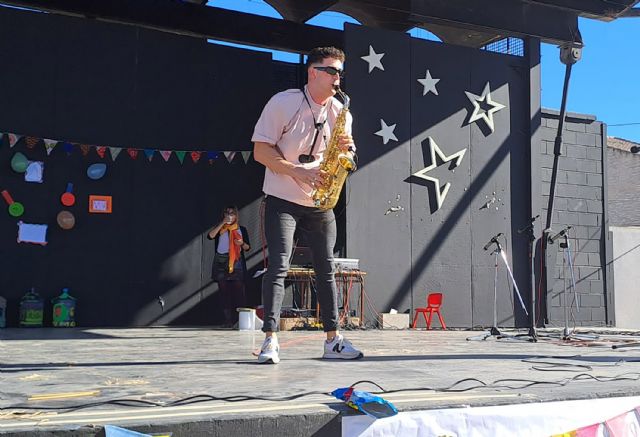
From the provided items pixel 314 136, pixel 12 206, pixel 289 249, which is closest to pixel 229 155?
pixel 12 206

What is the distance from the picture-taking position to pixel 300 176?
3.55 meters

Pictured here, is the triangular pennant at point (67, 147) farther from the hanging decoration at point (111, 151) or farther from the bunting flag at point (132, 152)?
the bunting flag at point (132, 152)

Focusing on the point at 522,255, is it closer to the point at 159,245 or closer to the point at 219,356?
the point at 159,245

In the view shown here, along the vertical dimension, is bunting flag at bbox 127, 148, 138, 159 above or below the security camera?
below

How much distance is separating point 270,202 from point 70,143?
5196 millimetres

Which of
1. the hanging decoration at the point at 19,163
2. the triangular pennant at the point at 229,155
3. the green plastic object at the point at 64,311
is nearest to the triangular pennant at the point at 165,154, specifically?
the triangular pennant at the point at 229,155

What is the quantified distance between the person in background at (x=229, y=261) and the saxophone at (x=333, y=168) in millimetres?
4556

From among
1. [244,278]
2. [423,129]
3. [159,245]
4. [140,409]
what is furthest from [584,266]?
[140,409]

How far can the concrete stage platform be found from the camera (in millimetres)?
2023

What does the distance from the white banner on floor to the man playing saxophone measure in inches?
50.7

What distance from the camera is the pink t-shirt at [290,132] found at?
3.63m

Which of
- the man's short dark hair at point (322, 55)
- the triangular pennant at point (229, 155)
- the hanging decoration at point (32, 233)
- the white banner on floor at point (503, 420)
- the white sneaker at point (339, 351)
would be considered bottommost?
the white banner on floor at point (503, 420)

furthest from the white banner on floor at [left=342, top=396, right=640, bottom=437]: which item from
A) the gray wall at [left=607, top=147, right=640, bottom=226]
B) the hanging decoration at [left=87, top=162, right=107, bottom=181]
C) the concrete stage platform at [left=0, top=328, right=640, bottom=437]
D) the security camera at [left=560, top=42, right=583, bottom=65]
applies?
the gray wall at [left=607, top=147, right=640, bottom=226]

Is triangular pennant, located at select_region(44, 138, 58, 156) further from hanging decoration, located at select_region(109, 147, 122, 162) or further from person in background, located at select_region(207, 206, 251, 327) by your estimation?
person in background, located at select_region(207, 206, 251, 327)
